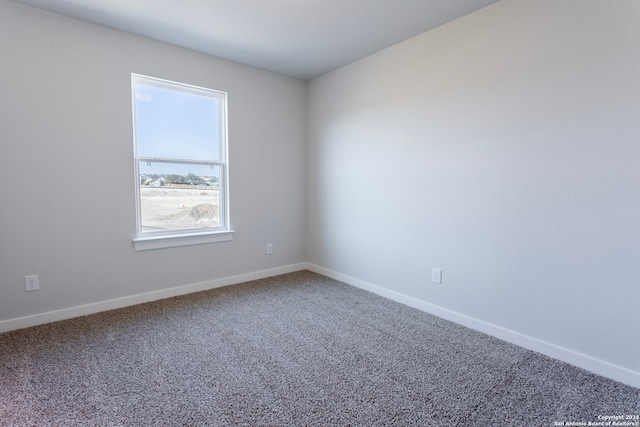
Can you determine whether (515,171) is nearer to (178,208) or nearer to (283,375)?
(283,375)

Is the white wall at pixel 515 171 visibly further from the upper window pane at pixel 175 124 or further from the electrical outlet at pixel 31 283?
the electrical outlet at pixel 31 283

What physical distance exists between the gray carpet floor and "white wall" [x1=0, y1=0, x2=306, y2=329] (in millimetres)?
378

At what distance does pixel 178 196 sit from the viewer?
3152mm

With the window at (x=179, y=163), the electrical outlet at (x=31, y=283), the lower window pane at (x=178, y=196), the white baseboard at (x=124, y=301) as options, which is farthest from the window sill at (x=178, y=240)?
the electrical outlet at (x=31, y=283)

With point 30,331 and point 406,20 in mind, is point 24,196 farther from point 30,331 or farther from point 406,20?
point 406,20

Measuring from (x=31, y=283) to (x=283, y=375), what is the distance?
217 centimetres

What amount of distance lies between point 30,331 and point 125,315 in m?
0.61

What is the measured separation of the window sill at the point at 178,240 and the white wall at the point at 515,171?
156 centimetres

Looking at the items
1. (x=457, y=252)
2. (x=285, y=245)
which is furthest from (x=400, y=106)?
(x=285, y=245)

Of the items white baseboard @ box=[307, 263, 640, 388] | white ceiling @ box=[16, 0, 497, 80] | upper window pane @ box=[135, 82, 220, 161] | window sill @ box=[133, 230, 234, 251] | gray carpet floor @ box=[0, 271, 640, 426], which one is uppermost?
white ceiling @ box=[16, 0, 497, 80]

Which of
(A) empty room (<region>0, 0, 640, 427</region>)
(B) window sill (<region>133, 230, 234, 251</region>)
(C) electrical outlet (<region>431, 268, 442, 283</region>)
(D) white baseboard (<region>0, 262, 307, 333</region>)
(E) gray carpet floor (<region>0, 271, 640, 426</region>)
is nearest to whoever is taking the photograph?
(E) gray carpet floor (<region>0, 271, 640, 426</region>)

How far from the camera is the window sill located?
2898mm

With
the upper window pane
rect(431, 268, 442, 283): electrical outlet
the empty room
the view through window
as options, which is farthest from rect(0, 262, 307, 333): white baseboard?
rect(431, 268, 442, 283): electrical outlet

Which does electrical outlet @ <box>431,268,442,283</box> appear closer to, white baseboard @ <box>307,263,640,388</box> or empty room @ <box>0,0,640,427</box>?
empty room @ <box>0,0,640,427</box>
